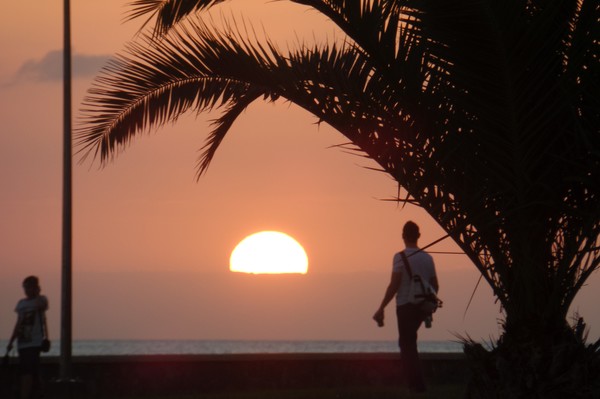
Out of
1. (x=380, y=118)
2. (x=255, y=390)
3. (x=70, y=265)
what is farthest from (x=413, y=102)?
(x=70, y=265)

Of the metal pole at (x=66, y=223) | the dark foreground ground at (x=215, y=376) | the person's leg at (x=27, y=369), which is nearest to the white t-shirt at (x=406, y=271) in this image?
the dark foreground ground at (x=215, y=376)

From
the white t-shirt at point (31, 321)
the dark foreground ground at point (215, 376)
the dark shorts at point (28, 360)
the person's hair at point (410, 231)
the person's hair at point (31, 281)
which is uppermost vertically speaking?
the person's hair at point (410, 231)

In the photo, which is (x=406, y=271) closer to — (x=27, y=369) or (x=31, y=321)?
(x=31, y=321)

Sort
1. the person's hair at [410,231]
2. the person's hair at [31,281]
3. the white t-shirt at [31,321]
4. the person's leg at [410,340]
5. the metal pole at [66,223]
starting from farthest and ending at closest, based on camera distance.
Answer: the metal pole at [66,223] → the person's hair at [31,281] → the white t-shirt at [31,321] → the person's hair at [410,231] → the person's leg at [410,340]

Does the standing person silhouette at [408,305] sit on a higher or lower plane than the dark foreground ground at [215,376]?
higher

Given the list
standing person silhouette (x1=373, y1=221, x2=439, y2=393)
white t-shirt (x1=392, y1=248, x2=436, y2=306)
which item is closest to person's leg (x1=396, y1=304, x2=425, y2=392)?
standing person silhouette (x1=373, y1=221, x2=439, y2=393)

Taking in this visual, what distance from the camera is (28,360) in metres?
13.6

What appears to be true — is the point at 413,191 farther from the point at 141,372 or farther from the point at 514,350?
the point at 141,372

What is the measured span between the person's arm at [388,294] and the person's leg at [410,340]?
17 cm

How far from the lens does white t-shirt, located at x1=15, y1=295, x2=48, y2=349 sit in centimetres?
1353

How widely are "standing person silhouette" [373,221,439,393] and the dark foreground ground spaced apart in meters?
2.31

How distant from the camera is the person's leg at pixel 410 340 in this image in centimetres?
1192

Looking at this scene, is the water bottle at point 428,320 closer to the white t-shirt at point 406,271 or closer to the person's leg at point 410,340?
the person's leg at point 410,340

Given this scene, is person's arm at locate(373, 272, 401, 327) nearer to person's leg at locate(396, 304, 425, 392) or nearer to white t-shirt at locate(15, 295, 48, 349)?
person's leg at locate(396, 304, 425, 392)
